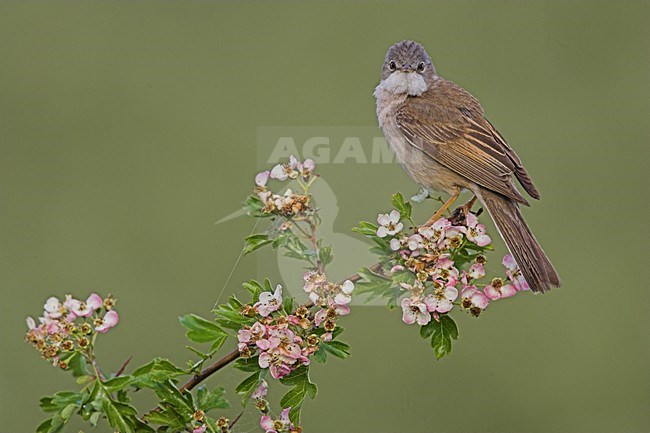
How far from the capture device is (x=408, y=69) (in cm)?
289

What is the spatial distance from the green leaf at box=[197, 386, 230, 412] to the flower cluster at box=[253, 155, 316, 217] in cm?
45

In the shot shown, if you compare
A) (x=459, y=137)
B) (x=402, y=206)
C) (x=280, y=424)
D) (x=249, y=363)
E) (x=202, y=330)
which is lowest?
(x=280, y=424)

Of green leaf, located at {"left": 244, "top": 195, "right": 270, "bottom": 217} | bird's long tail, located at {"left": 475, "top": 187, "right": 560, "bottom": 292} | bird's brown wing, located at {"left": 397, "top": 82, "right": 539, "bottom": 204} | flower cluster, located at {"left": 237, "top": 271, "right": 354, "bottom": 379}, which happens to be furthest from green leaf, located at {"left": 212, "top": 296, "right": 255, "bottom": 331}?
bird's brown wing, located at {"left": 397, "top": 82, "right": 539, "bottom": 204}

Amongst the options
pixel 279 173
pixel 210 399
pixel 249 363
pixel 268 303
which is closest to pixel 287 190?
pixel 279 173

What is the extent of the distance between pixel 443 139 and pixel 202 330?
1.32 meters

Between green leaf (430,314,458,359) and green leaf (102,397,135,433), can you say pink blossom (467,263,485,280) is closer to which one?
green leaf (430,314,458,359)

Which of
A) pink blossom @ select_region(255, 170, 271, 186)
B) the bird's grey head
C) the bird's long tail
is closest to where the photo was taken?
pink blossom @ select_region(255, 170, 271, 186)

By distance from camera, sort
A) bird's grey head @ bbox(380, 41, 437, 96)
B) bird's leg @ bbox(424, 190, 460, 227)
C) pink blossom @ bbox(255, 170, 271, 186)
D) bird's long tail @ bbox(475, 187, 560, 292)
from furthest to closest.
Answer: bird's grey head @ bbox(380, 41, 437, 96)
bird's leg @ bbox(424, 190, 460, 227)
bird's long tail @ bbox(475, 187, 560, 292)
pink blossom @ bbox(255, 170, 271, 186)

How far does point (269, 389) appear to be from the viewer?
1.98 metres

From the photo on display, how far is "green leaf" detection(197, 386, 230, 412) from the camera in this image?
1974 millimetres

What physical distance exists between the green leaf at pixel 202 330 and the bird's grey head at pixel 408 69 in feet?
4.51

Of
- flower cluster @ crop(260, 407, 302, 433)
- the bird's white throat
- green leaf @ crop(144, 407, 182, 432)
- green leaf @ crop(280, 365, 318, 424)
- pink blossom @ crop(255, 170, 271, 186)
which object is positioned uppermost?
the bird's white throat

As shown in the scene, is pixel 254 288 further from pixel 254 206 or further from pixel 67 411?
pixel 67 411

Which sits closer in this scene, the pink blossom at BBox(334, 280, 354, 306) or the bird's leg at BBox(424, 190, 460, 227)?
the pink blossom at BBox(334, 280, 354, 306)
